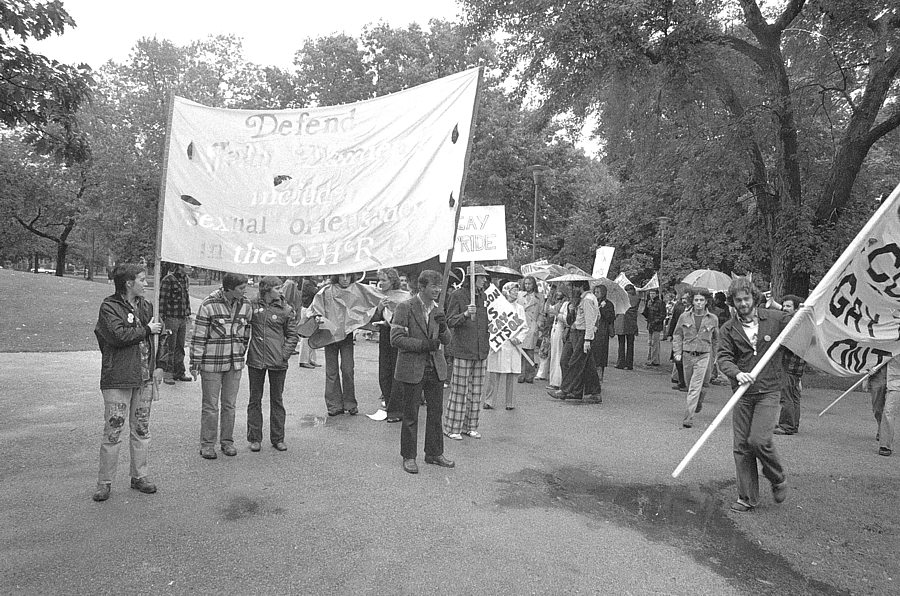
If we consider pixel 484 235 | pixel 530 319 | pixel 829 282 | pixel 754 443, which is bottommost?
pixel 754 443

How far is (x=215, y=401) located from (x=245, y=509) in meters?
1.63

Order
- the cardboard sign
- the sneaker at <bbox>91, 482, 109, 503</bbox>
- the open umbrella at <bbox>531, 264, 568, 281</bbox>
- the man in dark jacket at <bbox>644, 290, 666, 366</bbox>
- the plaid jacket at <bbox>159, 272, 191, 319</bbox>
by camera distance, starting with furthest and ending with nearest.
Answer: the man in dark jacket at <bbox>644, 290, 666, 366</bbox>, the open umbrella at <bbox>531, 264, 568, 281</bbox>, the cardboard sign, the plaid jacket at <bbox>159, 272, 191, 319</bbox>, the sneaker at <bbox>91, 482, 109, 503</bbox>

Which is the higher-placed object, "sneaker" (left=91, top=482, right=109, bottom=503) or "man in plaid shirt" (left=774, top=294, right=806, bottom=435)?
"man in plaid shirt" (left=774, top=294, right=806, bottom=435)

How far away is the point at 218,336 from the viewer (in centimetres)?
606

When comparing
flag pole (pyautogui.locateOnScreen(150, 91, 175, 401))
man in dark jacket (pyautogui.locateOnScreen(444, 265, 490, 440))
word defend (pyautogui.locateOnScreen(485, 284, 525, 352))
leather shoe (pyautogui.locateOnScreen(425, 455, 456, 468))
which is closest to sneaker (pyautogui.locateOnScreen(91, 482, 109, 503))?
flag pole (pyautogui.locateOnScreen(150, 91, 175, 401))

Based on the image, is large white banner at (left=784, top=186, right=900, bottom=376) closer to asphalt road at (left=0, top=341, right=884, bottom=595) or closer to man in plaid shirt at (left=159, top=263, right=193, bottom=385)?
asphalt road at (left=0, top=341, right=884, bottom=595)

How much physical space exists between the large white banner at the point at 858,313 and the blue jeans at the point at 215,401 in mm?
5001

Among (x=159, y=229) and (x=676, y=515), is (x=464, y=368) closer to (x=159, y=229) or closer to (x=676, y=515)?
(x=676, y=515)

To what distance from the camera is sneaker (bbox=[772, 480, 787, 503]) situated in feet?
17.7

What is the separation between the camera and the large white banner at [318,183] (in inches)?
206

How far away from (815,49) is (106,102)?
120 ft

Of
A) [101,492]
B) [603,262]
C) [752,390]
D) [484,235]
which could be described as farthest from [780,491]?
[603,262]

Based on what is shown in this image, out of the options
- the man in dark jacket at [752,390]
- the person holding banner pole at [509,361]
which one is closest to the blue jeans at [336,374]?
the person holding banner pole at [509,361]

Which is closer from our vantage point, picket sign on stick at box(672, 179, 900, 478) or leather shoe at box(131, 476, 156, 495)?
picket sign on stick at box(672, 179, 900, 478)
